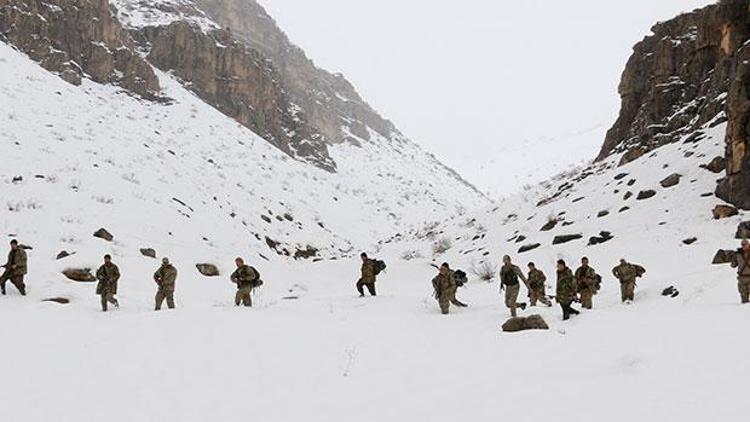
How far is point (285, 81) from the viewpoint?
6962 centimetres

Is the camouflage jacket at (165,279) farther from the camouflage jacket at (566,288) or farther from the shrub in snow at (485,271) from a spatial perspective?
the shrub in snow at (485,271)

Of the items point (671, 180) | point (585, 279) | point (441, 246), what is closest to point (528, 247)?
point (671, 180)

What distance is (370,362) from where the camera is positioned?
30.6 ft

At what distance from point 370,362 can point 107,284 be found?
252 inches

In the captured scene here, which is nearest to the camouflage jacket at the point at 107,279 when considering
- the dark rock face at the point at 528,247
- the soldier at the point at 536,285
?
the soldier at the point at 536,285

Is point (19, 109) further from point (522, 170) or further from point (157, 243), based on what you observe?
point (522, 170)

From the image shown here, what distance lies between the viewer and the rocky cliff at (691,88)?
1681 cm

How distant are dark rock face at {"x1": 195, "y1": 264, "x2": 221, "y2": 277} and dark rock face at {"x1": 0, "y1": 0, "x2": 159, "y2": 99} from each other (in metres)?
25.1

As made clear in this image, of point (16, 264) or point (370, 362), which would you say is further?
point (16, 264)

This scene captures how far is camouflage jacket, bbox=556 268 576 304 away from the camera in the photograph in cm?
1154

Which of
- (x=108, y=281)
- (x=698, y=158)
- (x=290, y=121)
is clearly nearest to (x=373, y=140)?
(x=290, y=121)

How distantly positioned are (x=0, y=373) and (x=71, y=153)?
17153 millimetres

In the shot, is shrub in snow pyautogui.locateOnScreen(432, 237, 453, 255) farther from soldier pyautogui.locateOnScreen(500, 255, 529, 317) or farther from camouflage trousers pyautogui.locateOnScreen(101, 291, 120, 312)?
camouflage trousers pyautogui.locateOnScreen(101, 291, 120, 312)

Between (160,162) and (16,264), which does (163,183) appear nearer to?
Result: (160,162)
